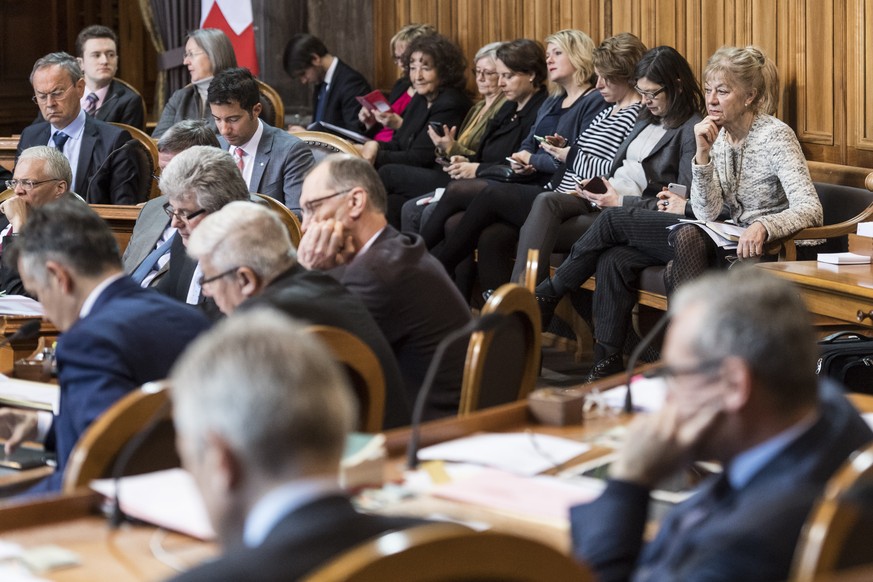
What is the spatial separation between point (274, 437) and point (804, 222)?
3935mm

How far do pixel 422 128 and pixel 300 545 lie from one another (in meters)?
6.57

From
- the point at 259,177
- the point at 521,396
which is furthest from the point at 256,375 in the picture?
the point at 259,177

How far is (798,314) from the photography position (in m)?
1.54

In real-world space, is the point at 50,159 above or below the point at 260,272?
above

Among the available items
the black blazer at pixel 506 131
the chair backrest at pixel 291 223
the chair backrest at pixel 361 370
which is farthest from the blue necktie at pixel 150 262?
the black blazer at pixel 506 131

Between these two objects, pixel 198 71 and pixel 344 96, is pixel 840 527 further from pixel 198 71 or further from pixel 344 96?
pixel 344 96

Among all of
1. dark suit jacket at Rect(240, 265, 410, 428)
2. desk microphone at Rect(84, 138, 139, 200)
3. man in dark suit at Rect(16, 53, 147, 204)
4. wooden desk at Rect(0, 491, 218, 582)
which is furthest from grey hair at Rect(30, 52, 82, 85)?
wooden desk at Rect(0, 491, 218, 582)

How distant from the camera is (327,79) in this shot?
27.8ft

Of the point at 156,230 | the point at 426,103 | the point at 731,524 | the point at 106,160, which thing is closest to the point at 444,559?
the point at 731,524

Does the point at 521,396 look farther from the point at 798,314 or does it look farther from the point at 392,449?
the point at 798,314

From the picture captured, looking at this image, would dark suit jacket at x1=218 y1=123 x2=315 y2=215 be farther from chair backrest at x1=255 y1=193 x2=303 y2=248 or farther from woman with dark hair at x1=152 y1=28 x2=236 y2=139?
woman with dark hair at x1=152 y1=28 x2=236 y2=139

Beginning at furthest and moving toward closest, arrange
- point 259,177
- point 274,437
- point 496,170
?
point 496,170, point 259,177, point 274,437

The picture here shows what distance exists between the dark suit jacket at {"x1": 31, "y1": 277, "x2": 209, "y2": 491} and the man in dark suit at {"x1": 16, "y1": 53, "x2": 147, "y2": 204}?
3.57 m

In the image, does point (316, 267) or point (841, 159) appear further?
point (841, 159)
